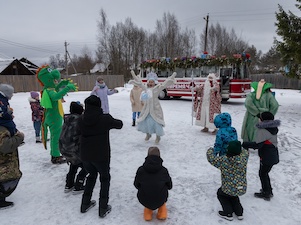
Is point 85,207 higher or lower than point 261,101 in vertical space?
lower

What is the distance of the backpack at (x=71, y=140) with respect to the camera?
3.77m

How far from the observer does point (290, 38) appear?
460 inches

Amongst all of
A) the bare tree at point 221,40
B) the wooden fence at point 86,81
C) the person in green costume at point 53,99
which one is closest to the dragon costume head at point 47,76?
the person in green costume at point 53,99

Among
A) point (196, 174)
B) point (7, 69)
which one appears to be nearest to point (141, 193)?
point (196, 174)

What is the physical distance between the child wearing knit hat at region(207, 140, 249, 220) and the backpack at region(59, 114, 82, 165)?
77.1 inches

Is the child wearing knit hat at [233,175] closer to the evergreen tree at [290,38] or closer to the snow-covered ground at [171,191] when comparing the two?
the snow-covered ground at [171,191]

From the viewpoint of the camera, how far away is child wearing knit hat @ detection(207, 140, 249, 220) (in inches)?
118

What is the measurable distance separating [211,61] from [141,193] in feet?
42.7

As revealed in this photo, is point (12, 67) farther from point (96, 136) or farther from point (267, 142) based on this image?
point (267, 142)

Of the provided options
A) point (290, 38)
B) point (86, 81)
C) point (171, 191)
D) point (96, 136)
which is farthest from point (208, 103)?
point (86, 81)

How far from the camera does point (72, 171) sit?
399cm

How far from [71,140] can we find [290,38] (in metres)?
11.7

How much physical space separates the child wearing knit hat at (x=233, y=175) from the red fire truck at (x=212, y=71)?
10.1m

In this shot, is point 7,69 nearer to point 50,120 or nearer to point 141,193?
point 50,120
